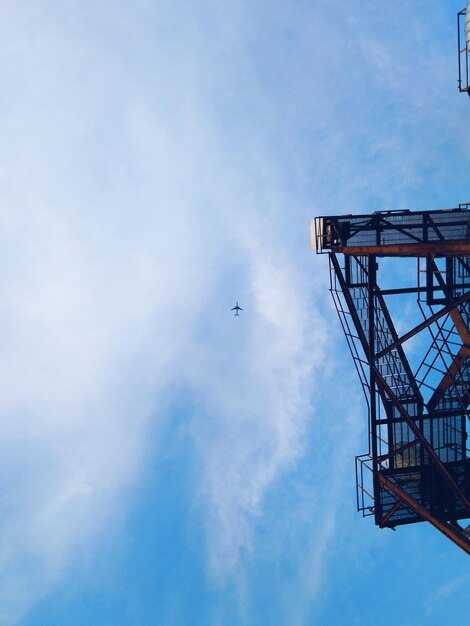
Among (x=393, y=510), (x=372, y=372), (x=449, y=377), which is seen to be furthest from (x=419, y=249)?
(x=393, y=510)

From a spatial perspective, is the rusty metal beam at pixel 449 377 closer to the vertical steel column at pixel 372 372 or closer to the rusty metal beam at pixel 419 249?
the vertical steel column at pixel 372 372

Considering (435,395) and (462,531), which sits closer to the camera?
(462,531)

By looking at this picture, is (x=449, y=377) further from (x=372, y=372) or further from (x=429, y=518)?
(x=429, y=518)

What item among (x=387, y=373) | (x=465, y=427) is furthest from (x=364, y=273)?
(x=465, y=427)

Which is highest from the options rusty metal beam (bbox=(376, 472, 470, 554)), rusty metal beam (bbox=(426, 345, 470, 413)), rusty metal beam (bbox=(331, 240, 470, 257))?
rusty metal beam (bbox=(331, 240, 470, 257))

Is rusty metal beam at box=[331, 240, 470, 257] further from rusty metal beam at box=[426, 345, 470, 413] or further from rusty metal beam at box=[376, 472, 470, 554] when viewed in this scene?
rusty metal beam at box=[376, 472, 470, 554]

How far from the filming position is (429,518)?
49.3ft

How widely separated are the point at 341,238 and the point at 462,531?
9.68m

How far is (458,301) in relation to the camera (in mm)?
13117

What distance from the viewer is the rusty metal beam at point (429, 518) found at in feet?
44.1

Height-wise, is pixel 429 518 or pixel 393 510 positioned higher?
pixel 393 510

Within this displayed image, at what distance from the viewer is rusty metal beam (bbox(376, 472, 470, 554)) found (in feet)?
44.1

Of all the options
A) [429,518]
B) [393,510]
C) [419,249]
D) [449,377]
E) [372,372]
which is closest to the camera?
[419,249]

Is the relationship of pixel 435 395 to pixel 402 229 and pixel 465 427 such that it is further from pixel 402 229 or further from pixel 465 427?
pixel 402 229
